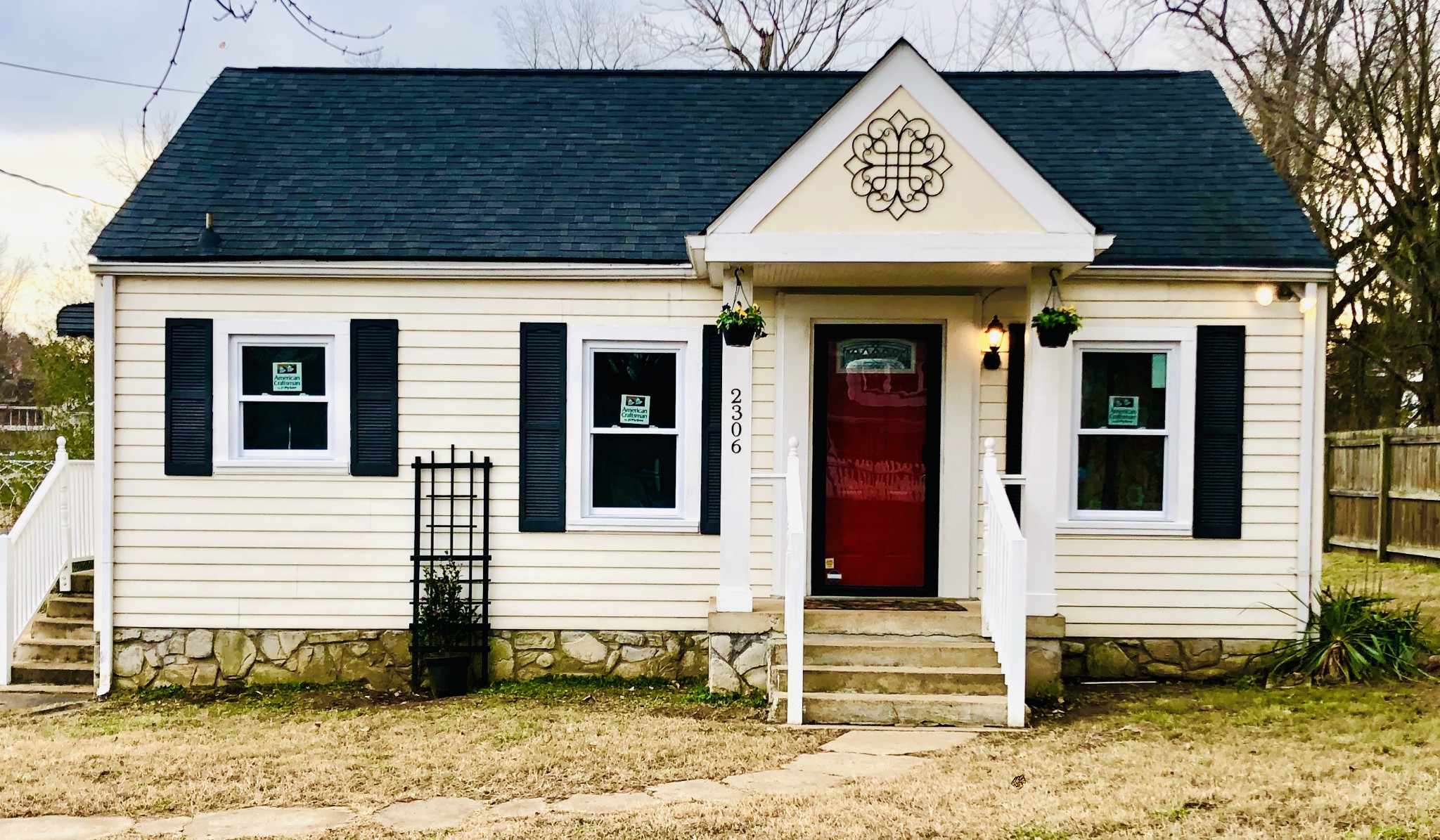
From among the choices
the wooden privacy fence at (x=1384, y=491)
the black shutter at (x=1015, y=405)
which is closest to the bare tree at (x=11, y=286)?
the black shutter at (x=1015, y=405)

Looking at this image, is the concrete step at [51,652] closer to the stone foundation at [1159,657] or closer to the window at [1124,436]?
the stone foundation at [1159,657]

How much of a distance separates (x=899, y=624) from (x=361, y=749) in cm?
326

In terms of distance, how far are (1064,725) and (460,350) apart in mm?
4678

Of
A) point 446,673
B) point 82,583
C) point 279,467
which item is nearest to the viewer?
point 446,673

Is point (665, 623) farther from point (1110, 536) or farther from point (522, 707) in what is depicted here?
point (1110, 536)

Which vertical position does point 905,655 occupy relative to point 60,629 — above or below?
above

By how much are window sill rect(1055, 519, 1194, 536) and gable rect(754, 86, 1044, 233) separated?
230cm

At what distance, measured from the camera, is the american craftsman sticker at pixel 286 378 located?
24.4 ft

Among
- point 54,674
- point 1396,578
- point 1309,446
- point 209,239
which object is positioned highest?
point 209,239

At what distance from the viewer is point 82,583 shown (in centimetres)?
841

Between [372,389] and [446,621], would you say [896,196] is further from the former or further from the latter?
[446,621]

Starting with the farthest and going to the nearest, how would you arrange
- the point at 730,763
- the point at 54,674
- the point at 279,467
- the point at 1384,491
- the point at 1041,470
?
the point at 1384,491
the point at 54,674
the point at 279,467
the point at 1041,470
the point at 730,763

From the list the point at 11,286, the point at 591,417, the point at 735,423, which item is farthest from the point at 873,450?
the point at 11,286

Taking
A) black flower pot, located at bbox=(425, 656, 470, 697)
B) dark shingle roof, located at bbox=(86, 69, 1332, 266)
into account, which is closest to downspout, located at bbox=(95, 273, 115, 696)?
dark shingle roof, located at bbox=(86, 69, 1332, 266)
